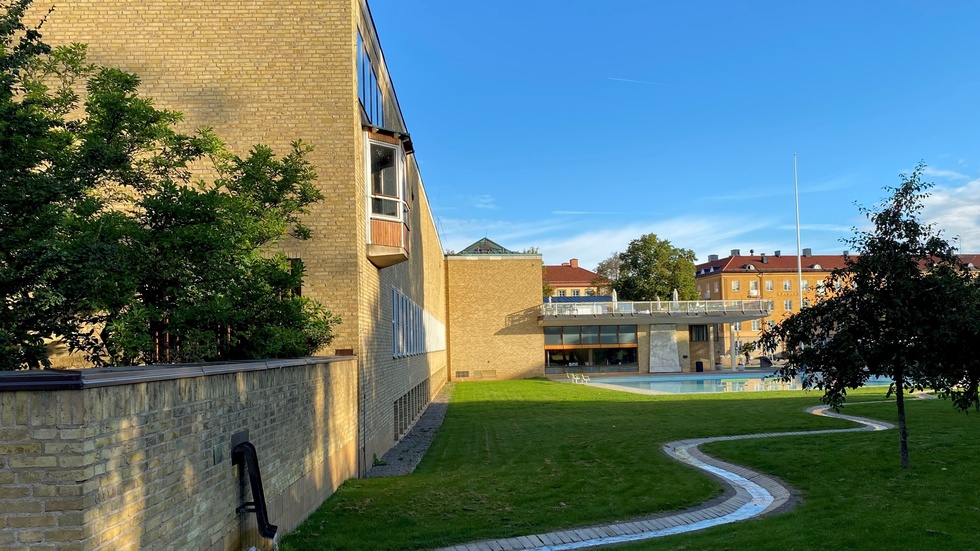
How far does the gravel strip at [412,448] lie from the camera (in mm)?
13677

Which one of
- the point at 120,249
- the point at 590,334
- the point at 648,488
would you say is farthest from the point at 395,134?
the point at 590,334

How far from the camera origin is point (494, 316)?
50656mm

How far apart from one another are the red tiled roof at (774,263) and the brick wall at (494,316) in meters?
47.6

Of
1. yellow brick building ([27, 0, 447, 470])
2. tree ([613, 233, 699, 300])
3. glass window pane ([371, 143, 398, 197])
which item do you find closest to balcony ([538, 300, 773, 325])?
tree ([613, 233, 699, 300])

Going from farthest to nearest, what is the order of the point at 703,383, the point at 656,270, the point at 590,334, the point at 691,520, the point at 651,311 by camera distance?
1. the point at 656,270
2. the point at 590,334
3. the point at 651,311
4. the point at 703,383
5. the point at 691,520

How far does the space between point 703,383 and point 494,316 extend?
15232mm

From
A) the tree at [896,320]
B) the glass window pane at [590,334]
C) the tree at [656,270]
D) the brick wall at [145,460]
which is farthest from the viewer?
the tree at [656,270]

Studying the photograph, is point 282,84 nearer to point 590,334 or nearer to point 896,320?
point 896,320

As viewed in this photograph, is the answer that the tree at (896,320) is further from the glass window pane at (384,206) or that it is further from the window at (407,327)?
the window at (407,327)

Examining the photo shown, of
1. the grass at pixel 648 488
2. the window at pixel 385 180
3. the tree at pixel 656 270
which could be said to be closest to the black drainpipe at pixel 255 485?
the grass at pixel 648 488

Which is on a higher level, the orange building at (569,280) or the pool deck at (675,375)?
the orange building at (569,280)

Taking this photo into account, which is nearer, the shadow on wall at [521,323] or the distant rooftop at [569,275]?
the shadow on wall at [521,323]

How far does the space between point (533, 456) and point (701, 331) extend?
44693 millimetres

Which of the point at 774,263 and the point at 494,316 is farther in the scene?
the point at 774,263
